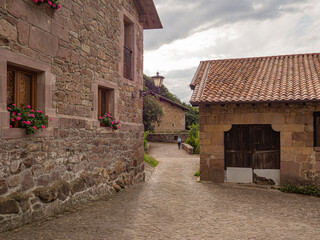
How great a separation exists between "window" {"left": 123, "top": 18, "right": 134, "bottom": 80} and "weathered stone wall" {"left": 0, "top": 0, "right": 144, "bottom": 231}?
13.2 inches

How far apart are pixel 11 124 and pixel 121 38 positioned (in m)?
4.18

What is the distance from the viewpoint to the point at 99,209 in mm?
5199

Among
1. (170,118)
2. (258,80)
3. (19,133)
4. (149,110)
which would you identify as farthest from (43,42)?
(170,118)

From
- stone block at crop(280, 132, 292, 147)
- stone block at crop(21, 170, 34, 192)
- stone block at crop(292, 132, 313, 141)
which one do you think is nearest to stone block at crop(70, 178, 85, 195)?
stone block at crop(21, 170, 34, 192)

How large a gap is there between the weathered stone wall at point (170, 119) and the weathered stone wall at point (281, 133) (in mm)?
17244

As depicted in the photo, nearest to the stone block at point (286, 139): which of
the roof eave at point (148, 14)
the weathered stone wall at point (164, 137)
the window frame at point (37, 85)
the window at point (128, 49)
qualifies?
the window at point (128, 49)

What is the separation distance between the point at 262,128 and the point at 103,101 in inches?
196

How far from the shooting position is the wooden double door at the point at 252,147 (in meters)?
8.42

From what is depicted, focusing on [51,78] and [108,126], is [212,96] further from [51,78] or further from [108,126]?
[51,78]

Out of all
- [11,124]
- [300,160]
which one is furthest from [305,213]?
[11,124]

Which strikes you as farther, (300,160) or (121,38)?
(300,160)

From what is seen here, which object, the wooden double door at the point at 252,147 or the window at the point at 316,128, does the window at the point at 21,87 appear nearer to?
the wooden double door at the point at 252,147

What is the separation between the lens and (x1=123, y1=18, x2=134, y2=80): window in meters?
7.64

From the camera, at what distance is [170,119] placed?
89.0ft
